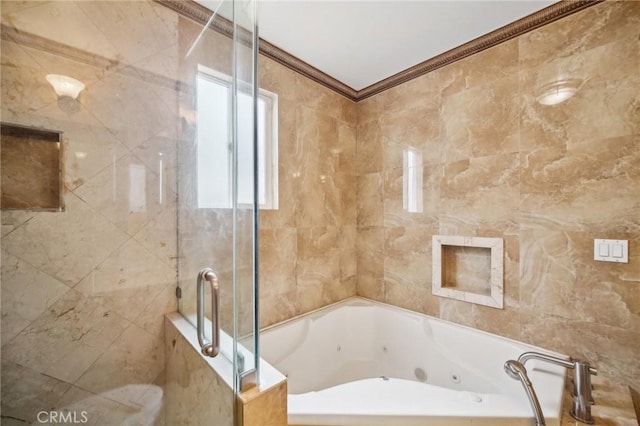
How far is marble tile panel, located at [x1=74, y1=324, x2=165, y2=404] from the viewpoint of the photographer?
1.20 m

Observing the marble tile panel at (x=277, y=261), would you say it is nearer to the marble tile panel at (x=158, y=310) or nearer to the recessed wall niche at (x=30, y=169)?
the marble tile panel at (x=158, y=310)

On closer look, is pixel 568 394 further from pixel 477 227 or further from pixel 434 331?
pixel 477 227

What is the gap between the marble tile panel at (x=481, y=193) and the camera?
160cm

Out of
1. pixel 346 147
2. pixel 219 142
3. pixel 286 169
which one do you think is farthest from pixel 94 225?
pixel 346 147

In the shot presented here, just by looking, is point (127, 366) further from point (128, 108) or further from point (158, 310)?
point (128, 108)

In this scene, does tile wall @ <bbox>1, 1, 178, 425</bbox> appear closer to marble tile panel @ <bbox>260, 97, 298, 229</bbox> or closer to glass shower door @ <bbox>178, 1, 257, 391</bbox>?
glass shower door @ <bbox>178, 1, 257, 391</bbox>

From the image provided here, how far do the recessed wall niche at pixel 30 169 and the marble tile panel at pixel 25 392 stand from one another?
636mm

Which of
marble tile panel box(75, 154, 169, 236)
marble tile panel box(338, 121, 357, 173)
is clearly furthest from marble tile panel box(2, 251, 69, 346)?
marble tile panel box(338, 121, 357, 173)

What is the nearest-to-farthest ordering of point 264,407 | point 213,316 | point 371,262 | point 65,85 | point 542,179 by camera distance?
1. point 264,407
2. point 213,316
3. point 65,85
4. point 542,179
5. point 371,262

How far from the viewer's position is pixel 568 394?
1163 millimetres

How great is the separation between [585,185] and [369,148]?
4.77 feet

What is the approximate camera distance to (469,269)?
1.81 metres

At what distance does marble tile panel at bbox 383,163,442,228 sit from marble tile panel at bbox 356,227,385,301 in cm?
19

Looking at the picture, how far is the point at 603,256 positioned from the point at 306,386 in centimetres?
191
